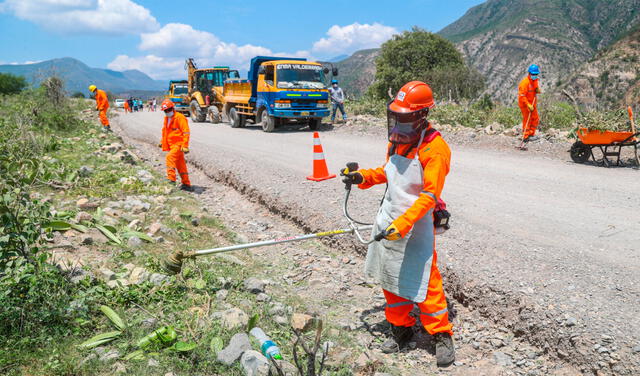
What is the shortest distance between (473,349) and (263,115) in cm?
1392

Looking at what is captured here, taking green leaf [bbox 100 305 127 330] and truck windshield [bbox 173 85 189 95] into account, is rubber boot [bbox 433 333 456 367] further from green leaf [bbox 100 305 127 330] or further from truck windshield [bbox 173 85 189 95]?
truck windshield [bbox 173 85 189 95]

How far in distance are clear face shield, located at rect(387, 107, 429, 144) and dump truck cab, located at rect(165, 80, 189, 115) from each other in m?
26.8

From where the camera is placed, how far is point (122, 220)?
17.7 ft

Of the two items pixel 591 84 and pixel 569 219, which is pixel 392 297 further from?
pixel 591 84

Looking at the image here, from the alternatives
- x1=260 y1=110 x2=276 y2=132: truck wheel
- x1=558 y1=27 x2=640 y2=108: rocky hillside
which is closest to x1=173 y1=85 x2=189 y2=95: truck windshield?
x1=260 y1=110 x2=276 y2=132: truck wheel

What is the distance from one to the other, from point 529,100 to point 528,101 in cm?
3

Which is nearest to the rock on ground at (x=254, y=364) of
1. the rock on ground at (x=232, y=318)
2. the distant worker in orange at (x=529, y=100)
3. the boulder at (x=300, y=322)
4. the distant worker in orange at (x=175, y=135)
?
the rock on ground at (x=232, y=318)

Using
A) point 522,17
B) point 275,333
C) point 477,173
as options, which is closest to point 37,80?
point 477,173

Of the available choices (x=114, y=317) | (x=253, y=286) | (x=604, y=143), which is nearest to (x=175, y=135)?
(x=253, y=286)

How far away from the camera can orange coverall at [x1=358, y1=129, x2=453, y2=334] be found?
280cm

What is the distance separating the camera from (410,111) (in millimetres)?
2908

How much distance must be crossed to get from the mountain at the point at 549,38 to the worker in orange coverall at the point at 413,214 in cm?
10822

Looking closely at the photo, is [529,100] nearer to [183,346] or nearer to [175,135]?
[175,135]

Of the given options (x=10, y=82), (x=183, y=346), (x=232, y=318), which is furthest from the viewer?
(x=10, y=82)
